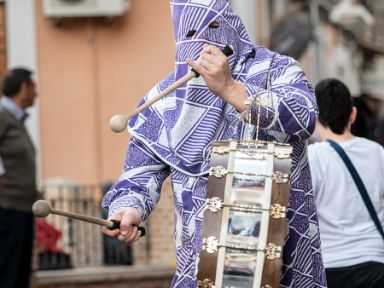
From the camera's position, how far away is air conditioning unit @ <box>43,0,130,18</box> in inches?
562

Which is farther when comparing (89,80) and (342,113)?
(89,80)

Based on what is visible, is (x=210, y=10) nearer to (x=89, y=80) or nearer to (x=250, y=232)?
(x=250, y=232)

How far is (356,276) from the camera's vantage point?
252 inches

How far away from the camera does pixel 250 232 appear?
421 centimetres

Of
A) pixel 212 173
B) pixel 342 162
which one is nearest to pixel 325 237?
pixel 342 162

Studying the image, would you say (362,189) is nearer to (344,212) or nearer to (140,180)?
(344,212)

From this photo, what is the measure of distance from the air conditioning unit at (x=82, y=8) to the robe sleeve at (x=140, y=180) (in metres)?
9.53

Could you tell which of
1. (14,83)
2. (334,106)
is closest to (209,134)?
(334,106)

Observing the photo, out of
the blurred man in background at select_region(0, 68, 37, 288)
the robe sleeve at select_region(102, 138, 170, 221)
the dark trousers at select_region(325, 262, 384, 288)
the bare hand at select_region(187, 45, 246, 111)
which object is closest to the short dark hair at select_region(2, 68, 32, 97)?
the blurred man in background at select_region(0, 68, 37, 288)

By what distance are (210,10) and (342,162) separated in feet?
6.59

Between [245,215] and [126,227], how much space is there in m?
0.54

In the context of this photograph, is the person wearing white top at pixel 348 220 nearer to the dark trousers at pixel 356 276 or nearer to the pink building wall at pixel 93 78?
the dark trousers at pixel 356 276

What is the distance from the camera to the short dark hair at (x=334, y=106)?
6.70 metres

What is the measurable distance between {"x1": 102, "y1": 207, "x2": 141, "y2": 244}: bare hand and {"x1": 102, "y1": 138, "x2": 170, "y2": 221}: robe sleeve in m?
0.11
